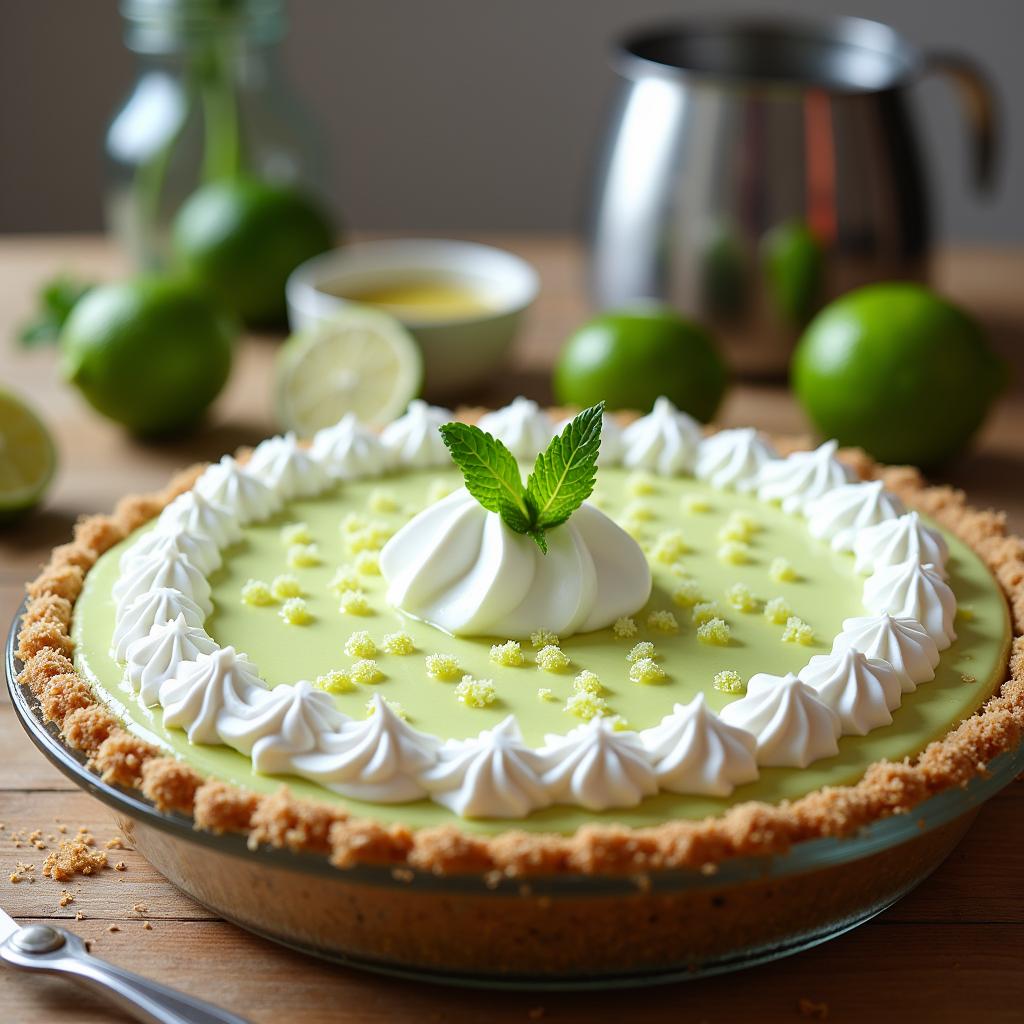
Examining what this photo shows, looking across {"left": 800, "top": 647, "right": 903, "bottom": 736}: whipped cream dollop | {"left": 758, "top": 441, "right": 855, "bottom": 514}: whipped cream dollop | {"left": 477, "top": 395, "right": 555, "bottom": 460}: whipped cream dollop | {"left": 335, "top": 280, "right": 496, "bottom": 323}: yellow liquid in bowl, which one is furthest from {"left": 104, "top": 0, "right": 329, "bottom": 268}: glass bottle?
{"left": 800, "top": 647, "right": 903, "bottom": 736}: whipped cream dollop

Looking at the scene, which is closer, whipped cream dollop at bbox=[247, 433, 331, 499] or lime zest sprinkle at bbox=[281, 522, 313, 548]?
lime zest sprinkle at bbox=[281, 522, 313, 548]

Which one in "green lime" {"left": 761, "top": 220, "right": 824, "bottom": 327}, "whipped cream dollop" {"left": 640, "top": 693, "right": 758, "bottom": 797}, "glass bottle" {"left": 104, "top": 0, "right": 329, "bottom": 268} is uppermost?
"glass bottle" {"left": 104, "top": 0, "right": 329, "bottom": 268}

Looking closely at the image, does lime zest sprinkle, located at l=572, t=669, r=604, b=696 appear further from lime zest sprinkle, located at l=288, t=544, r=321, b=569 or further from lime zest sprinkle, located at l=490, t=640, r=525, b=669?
lime zest sprinkle, located at l=288, t=544, r=321, b=569

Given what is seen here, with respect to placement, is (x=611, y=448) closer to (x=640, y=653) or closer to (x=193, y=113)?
(x=640, y=653)

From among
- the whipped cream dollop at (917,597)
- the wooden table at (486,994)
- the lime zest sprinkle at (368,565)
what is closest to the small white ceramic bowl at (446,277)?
the lime zest sprinkle at (368,565)

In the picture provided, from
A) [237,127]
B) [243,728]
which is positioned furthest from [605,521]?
[237,127]

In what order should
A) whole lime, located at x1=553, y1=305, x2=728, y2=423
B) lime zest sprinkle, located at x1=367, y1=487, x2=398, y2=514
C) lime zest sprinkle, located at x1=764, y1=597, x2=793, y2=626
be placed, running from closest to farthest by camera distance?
lime zest sprinkle, located at x1=764, y1=597, x2=793, y2=626, lime zest sprinkle, located at x1=367, y1=487, x2=398, y2=514, whole lime, located at x1=553, y1=305, x2=728, y2=423
